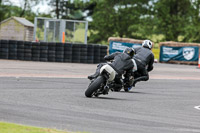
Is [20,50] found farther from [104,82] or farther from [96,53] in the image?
[104,82]

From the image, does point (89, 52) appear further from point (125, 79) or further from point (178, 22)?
point (178, 22)

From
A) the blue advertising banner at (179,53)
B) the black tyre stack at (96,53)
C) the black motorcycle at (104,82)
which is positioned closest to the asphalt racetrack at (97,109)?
the black motorcycle at (104,82)

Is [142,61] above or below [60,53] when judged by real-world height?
above

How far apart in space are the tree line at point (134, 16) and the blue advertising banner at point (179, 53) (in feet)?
81.8

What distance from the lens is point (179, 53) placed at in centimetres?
3662

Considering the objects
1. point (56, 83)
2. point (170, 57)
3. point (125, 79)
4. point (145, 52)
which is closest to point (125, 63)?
point (125, 79)

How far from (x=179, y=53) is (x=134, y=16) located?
3056cm

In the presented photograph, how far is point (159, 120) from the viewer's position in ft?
29.0

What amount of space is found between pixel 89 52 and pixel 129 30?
3921 cm

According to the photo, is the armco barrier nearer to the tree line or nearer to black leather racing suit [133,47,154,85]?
black leather racing suit [133,47,154,85]

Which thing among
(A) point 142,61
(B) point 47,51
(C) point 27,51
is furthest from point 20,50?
(A) point 142,61

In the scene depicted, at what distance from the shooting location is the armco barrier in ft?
85.1

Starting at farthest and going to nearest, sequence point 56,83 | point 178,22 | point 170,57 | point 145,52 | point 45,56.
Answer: point 178,22 → point 170,57 → point 45,56 → point 56,83 → point 145,52

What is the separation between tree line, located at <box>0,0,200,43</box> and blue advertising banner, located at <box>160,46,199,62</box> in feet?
81.8
